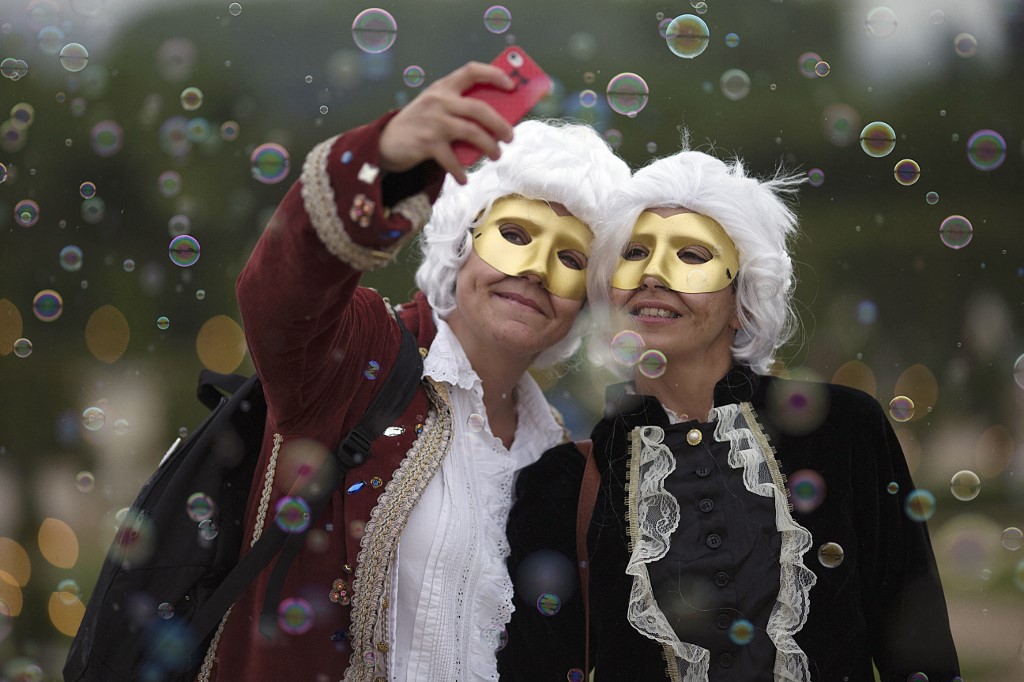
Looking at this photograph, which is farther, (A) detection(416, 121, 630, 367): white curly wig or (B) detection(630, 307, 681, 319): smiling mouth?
(A) detection(416, 121, 630, 367): white curly wig

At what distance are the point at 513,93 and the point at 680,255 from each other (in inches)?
34.8

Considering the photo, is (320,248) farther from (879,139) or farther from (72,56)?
(72,56)

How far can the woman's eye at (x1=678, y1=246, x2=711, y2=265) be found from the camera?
268 centimetres

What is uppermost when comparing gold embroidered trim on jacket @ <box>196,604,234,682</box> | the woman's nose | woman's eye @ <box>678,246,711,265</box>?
woman's eye @ <box>678,246,711,265</box>

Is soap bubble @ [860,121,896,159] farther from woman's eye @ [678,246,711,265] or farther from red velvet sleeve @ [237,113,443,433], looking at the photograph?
red velvet sleeve @ [237,113,443,433]

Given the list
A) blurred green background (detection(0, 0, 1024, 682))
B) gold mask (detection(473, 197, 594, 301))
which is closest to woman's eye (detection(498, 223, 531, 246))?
gold mask (detection(473, 197, 594, 301))

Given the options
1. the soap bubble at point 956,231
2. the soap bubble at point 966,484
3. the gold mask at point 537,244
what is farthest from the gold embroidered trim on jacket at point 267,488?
the soap bubble at point 956,231

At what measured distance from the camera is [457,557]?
2.61m

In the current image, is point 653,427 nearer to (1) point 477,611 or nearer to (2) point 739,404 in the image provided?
(2) point 739,404

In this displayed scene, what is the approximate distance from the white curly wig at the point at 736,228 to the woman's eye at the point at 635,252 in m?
0.02

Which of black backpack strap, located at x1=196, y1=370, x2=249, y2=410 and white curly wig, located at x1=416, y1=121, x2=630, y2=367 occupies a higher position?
white curly wig, located at x1=416, y1=121, x2=630, y2=367

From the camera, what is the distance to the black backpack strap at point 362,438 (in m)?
2.46

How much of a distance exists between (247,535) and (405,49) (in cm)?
627

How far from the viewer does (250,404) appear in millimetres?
2691
